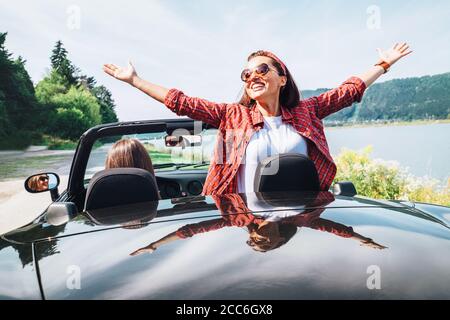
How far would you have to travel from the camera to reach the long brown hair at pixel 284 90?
315 cm

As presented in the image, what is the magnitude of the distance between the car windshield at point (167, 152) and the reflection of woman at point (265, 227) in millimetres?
2163

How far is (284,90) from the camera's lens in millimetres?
3289

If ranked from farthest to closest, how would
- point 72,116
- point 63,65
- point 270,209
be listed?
1. point 63,65
2. point 72,116
3. point 270,209

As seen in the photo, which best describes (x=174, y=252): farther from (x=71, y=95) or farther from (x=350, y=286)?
(x=71, y=95)

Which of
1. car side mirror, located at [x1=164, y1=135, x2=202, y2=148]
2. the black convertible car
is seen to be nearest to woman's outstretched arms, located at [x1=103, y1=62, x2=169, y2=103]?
the black convertible car

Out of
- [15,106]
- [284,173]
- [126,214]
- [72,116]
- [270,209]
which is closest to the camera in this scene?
[270,209]

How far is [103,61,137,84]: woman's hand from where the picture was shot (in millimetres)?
2973

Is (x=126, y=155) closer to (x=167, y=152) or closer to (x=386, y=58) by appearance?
(x=167, y=152)

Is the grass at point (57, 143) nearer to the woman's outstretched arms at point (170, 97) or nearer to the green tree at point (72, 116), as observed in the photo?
the green tree at point (72, 116)

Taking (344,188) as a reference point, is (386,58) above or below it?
above

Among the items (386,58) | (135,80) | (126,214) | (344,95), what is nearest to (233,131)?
(135,80)

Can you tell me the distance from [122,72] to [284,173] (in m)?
1.28

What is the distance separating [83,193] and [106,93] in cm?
9112

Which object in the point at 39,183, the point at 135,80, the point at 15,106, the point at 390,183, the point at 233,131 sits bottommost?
the point at 390,183
